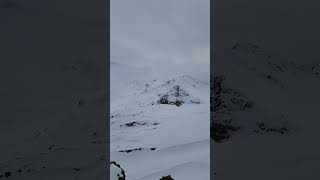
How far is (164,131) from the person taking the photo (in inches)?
191

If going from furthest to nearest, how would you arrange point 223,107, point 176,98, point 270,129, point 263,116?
point 176,98
point 223,107
point 263,116
point 270,129

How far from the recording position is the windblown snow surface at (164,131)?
324 centimetres

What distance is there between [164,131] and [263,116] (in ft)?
5.09

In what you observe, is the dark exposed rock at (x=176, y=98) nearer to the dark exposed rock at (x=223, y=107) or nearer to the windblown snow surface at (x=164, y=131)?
the windblown snow surface at (x=164, y=131)

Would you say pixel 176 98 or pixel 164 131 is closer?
pixel 164 131

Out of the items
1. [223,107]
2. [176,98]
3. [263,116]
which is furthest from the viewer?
[176,98]

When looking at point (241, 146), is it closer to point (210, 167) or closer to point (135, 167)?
point (210, 167)

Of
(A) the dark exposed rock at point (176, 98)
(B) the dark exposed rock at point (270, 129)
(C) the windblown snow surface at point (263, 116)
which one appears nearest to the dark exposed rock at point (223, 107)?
(C) the windblown snow surface at point (263, 116)

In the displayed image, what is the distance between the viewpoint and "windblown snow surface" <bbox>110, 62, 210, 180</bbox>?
324 centimetres

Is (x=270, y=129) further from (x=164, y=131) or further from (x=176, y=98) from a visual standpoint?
(x=176, y=98)

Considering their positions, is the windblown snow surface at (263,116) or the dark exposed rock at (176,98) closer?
the windblown snow surface at (263,116)

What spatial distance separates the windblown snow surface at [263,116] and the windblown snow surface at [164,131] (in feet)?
0.86

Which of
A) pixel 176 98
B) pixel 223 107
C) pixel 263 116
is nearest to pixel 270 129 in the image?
pixel 263 116
